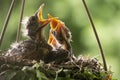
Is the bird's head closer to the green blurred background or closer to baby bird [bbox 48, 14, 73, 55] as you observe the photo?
baby bird [bbox 48, 14, 73, 55]

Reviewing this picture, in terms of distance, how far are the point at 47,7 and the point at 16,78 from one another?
112 inches

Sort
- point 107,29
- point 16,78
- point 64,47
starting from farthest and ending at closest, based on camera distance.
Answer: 1. point 107,29
2. point 64,47
3. point 16,78

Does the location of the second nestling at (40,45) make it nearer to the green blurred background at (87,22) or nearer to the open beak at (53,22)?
the open beak at (53,22)

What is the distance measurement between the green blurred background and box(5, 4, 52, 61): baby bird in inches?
83.0

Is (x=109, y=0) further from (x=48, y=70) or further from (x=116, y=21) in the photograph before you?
(x=48, y=70)

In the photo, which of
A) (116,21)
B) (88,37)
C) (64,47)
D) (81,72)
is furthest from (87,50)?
(81,72)

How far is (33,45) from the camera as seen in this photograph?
6.84 ft

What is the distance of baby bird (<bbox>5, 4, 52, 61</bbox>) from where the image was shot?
2.04 meters

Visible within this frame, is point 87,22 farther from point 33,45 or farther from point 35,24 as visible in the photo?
point 33,45

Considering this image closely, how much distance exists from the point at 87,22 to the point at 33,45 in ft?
7.72

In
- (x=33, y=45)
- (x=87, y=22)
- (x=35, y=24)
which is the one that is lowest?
(x=33, y=45)

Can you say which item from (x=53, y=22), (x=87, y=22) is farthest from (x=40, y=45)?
(x=87, y=22)

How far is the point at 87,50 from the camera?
4.39 metres

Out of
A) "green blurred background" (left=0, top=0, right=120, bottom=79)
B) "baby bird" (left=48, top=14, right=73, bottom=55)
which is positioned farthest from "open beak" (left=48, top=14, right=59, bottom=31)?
"green blurred background" (left=0, top=0, right=120, bottom=79)
